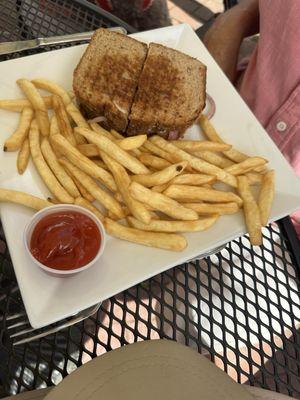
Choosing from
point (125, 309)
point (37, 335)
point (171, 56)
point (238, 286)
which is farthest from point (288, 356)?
point (171, 56)

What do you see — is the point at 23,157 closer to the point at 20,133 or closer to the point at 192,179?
the point at 20,133

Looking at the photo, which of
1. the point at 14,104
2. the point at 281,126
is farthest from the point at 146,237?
the point at 281,126

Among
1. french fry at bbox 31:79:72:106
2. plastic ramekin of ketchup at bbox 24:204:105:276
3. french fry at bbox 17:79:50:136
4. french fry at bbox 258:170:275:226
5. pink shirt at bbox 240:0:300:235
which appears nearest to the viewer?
plastic ramekin of ketchup at bbox 24:204:105:276

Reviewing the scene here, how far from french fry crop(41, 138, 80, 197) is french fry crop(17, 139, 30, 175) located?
0.20 feet

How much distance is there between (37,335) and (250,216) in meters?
0.81

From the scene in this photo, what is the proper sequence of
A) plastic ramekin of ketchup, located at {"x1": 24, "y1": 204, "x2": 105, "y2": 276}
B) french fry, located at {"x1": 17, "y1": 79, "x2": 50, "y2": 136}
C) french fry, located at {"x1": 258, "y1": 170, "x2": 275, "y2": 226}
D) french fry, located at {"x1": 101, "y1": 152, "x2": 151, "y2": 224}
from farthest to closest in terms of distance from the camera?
french fry, located at {"x1": 17, "y1": 79, "x2": 50, "y2": 136}
french fry, located at {"x1": 258, "y1": 170, "x2": 275, "y2": 226}
french fry, located at {"x1": 101, "y1": 152, "x2": 151, "y2": 224}
plastic ramekin of ketchup, located at {"x1": 24, "y1": 204, "x2": 105, "y2": 276}

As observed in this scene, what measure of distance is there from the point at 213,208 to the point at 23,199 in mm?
654

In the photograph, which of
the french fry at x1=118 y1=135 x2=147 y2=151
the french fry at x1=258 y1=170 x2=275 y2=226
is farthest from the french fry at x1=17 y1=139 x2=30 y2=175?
the french fry at x1=258 y1=170 x2=275 y2=226

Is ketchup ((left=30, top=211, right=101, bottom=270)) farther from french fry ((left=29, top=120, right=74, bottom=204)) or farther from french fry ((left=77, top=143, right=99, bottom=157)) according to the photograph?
french fry ((left=77, top=143, right=99, bottom=157))

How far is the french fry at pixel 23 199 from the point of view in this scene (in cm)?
147

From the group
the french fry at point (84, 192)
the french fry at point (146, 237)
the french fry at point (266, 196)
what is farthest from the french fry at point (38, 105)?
the french fry at point (266, 196)

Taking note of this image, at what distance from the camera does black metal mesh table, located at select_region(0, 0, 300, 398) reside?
1.40 metres

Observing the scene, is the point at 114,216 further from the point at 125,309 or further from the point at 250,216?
the point at 250,216

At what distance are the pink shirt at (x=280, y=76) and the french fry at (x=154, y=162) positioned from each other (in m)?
0.72
